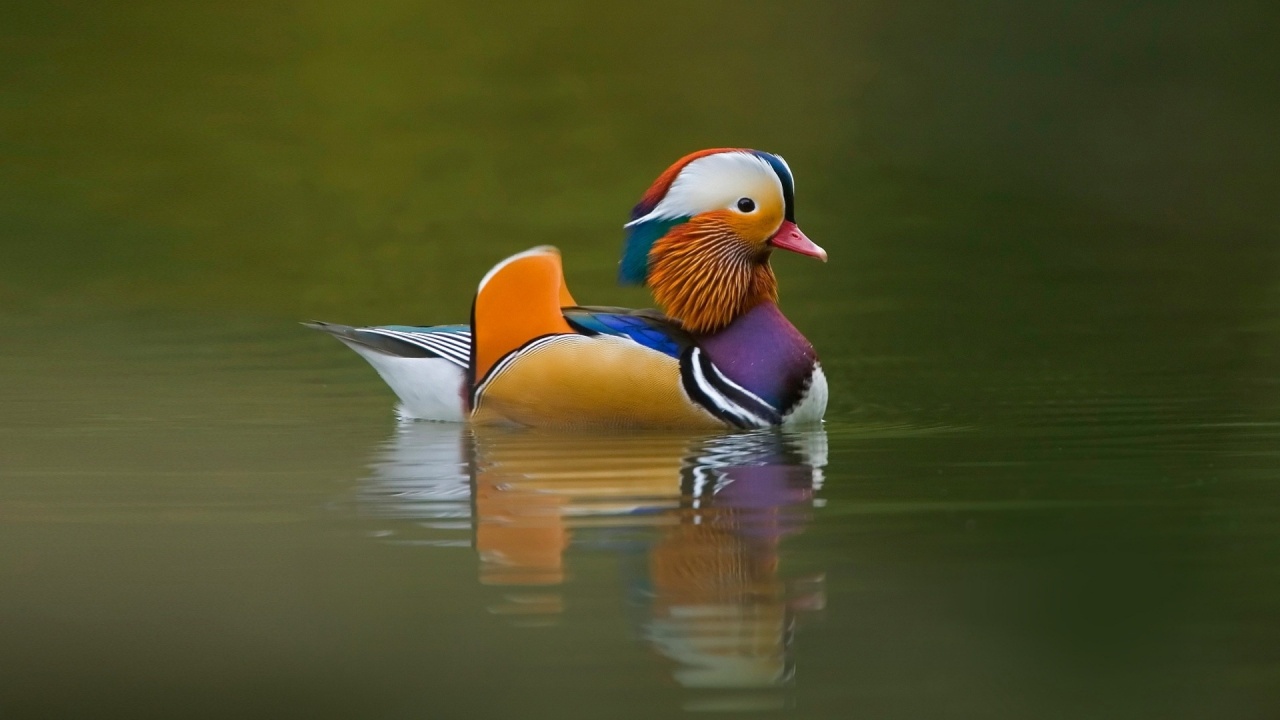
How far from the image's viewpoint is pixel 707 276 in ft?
21.9

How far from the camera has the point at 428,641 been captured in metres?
3.79

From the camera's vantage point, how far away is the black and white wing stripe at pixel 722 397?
650cm

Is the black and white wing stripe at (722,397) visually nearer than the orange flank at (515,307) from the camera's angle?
Yes

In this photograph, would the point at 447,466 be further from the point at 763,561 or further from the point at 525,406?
the point at 763,561

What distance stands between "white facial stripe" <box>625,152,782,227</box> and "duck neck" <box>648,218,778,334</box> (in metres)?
0.08

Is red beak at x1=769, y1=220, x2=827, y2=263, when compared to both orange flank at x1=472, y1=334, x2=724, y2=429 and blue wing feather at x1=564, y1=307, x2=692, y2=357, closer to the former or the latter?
blue wing feather at x1=564, y1=307, x2=692, y2=357

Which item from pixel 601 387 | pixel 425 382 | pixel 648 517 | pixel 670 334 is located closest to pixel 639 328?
pixel 670 334

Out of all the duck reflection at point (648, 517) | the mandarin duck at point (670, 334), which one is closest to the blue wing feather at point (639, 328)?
the mandarin duck at point (670, 334)

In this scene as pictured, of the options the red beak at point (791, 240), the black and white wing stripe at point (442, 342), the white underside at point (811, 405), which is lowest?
the white underside at point (811, 405)

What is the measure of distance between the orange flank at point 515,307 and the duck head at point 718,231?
1.29 feet

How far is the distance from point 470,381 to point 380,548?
2.24 metres

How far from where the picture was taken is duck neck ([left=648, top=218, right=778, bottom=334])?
6.68 m

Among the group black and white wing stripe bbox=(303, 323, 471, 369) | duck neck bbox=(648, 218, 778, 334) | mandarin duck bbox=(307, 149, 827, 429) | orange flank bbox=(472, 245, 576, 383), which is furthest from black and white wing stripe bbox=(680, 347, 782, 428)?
black and white wing stripe bbox=(303, 323, 471, 369)

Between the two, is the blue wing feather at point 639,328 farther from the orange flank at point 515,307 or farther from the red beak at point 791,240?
the red beak at point 791,240
